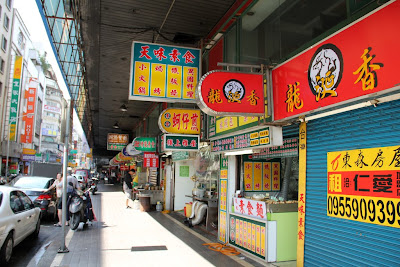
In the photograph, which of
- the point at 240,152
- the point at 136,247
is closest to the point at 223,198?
the point at 240,152

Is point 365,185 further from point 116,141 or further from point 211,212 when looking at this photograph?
point 116,141

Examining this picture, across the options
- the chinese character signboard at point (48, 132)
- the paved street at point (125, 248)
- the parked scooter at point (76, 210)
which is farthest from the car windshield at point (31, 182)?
the chinese character signboard at point (48, 132)

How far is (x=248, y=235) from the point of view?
6809 mm

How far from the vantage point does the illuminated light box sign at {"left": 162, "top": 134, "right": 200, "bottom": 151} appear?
8781mm

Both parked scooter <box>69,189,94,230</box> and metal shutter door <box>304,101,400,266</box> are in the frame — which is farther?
parked scooter <box>69,189,94,230</box>

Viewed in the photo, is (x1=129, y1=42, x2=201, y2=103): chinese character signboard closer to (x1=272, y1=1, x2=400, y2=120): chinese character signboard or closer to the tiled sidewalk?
(x1=272, y1=1, x2=400, y2=120): chinese character signboard

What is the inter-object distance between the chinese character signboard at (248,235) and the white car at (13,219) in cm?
467

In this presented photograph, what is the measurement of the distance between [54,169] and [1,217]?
541 inches

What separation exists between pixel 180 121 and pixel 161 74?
2.21 m

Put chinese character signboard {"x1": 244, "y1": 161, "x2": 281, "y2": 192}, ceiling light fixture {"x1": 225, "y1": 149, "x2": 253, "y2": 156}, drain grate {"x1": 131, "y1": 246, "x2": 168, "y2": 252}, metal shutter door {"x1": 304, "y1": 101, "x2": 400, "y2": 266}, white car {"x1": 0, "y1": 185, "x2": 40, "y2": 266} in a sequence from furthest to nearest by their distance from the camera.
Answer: chinese character signboard {"x1": 244, "y1": 161, "x2": 281, "y2": 192} → drain grate {"x1": 131, "y1": 246, "x2": 168, "y2": 252} → ceiling light fixture {"x1": 225, "y1": 149, "x2": 253, "y2": 156} → white car {"x1": 0, "y1": 185, "x2": 40, "y2": 266} → metal shutter door {"x1": 304, "y1": 101, "x2": 400, "y2": 266}

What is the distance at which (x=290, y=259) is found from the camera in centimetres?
629

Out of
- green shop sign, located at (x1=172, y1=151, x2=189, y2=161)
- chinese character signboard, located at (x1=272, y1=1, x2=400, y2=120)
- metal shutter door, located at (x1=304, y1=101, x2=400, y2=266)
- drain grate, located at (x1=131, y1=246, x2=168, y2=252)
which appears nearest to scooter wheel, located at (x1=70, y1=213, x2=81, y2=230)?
drain grate, located at (x1=131, y1=246, x2=168, y2=252)

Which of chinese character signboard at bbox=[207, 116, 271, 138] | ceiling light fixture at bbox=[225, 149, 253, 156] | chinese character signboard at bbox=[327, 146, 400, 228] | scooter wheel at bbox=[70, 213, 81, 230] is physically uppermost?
Answer: chinese character signboard at bbox=[207, 116, 271, 138]

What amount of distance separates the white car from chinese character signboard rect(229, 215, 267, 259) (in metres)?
Result: 4.67
